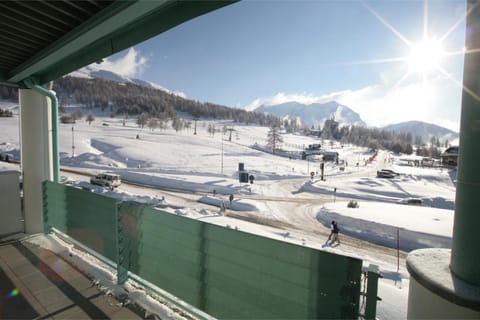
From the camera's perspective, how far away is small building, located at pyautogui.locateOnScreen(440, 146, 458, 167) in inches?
2077

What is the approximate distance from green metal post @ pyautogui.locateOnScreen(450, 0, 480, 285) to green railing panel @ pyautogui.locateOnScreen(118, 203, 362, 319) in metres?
0.67

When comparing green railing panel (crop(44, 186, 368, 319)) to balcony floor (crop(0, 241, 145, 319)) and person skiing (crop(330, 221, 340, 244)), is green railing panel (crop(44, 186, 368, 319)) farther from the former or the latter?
person skiing (crop(330, 221, 340, 244))

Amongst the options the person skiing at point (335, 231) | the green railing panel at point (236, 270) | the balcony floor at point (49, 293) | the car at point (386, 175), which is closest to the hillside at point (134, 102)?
the car at point (386, 175)

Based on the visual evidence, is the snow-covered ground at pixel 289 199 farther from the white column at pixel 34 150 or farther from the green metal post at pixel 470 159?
the white column at pixel 34 150

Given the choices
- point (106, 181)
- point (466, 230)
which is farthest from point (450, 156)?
point (466, 230)

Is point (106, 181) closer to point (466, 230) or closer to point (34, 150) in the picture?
point (34, 150)

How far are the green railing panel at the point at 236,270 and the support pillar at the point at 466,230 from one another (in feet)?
1.59

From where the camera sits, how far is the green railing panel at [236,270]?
6.91ft

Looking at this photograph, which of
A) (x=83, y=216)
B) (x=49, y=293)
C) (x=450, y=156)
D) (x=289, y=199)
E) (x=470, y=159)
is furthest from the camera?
(x=450, y=156)

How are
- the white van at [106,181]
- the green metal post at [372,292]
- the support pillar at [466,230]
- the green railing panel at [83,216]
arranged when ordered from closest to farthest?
the support pillar at [466,230] → the green metal post at [372,292] → the green railing panel at [83,216] → the white van at [106,181]

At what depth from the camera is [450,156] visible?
55.9 meters

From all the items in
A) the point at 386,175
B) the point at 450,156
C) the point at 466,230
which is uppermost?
the point at 466,230

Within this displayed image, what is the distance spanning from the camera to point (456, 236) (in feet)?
5.42

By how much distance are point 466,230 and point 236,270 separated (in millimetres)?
1950
